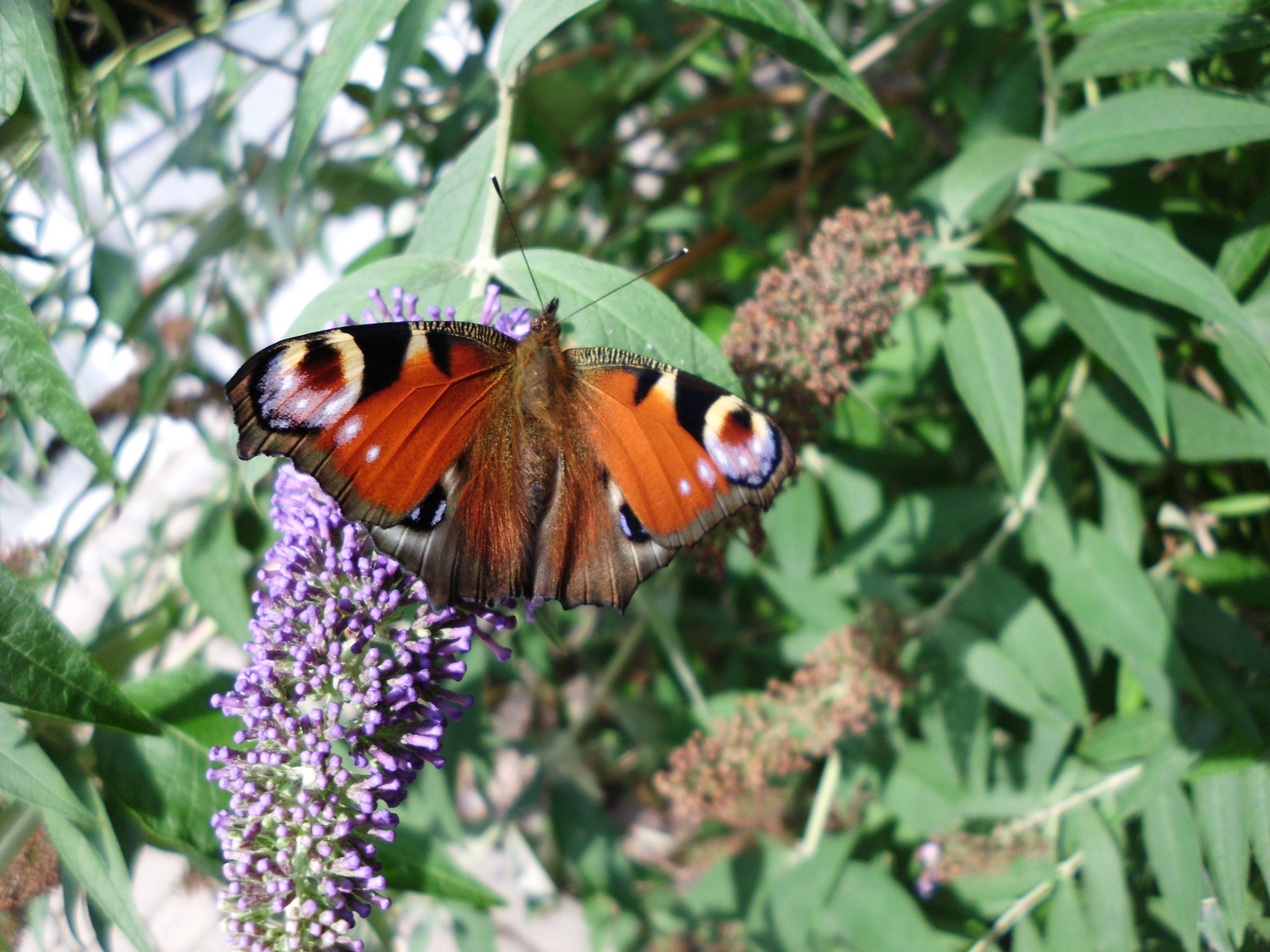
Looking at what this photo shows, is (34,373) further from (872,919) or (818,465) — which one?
(872,919)

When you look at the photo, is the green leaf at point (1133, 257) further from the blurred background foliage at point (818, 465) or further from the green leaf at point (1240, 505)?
the green leaf at point (1240, 505)

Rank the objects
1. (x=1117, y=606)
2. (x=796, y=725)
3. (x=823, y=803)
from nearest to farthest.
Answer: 1. (x=1117, y=606)
2. (x=796, y=725)
3. (x=823, y=803)

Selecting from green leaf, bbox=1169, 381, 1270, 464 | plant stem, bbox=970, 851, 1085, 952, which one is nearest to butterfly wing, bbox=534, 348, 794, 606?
green leaf, bbox=1169, 381, 1270, 464

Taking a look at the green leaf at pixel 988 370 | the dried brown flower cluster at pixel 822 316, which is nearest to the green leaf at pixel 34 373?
the dried brown flower cluster at pixel 822 316

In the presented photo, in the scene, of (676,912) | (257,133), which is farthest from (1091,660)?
(257,133)

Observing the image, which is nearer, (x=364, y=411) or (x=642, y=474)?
(x=364, y=411)

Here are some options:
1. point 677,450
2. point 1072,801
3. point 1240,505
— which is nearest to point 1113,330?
point 1240,505

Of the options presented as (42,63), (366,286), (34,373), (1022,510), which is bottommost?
(1022,510)
